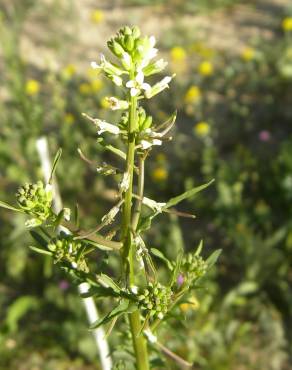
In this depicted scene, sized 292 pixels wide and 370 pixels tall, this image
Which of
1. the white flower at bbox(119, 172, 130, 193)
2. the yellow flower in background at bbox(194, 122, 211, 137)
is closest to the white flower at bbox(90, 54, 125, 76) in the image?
the white flower at bbox(119, 172, 130, 193)

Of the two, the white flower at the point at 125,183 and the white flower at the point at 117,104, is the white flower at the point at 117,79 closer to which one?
the white flower at the point at 117,104

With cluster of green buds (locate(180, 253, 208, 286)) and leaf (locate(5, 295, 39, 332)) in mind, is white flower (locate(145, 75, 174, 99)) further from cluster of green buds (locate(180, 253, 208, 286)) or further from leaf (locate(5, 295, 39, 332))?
leaf (locate(5, 295, 39, 332))

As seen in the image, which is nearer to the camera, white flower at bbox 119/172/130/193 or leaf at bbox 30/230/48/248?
white flower at bbox 119/172/130/193

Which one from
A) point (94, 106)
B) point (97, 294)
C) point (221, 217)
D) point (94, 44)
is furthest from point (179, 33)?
point (97, 294)

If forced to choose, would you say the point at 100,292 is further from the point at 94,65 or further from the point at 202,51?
the point at 202,51

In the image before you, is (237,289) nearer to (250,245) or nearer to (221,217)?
(250,245)

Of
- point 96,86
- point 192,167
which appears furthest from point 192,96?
point 96,86
